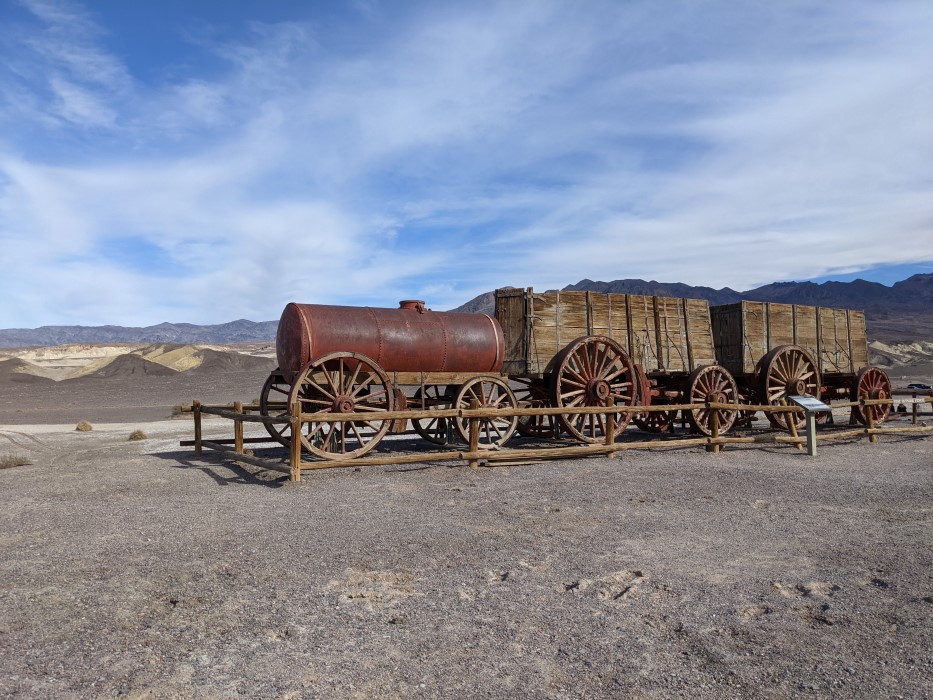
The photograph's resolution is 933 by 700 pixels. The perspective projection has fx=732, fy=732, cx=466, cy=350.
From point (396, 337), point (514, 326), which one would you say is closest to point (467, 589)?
point (396, 337)

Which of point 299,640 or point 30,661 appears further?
point 299,640

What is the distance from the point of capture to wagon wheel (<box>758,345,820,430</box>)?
15.6 metres

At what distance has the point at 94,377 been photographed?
181 ft

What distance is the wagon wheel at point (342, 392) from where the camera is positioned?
10.9 metres

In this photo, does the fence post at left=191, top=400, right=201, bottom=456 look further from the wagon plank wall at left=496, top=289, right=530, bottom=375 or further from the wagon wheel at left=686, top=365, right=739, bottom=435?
the wagon wheel at left=686, top=365, right=739, bottom=435

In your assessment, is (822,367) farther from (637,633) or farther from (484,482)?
(637,633)

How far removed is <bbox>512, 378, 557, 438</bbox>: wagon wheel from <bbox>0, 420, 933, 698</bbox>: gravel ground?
168 inches

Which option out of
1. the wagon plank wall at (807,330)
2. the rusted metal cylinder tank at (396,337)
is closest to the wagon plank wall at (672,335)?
the wagon plank wall at (807,330)

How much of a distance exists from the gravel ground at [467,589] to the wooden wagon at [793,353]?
6.34 meters

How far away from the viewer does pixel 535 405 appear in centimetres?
1455

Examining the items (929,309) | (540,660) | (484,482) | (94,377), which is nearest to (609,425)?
(484,482)

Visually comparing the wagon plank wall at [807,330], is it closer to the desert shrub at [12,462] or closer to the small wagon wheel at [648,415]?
the small wagon wheel at [648,415]

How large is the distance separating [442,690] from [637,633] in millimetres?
1397

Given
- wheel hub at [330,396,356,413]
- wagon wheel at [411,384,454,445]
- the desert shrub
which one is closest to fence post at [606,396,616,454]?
wagon wheel at [411,384,454,445]
